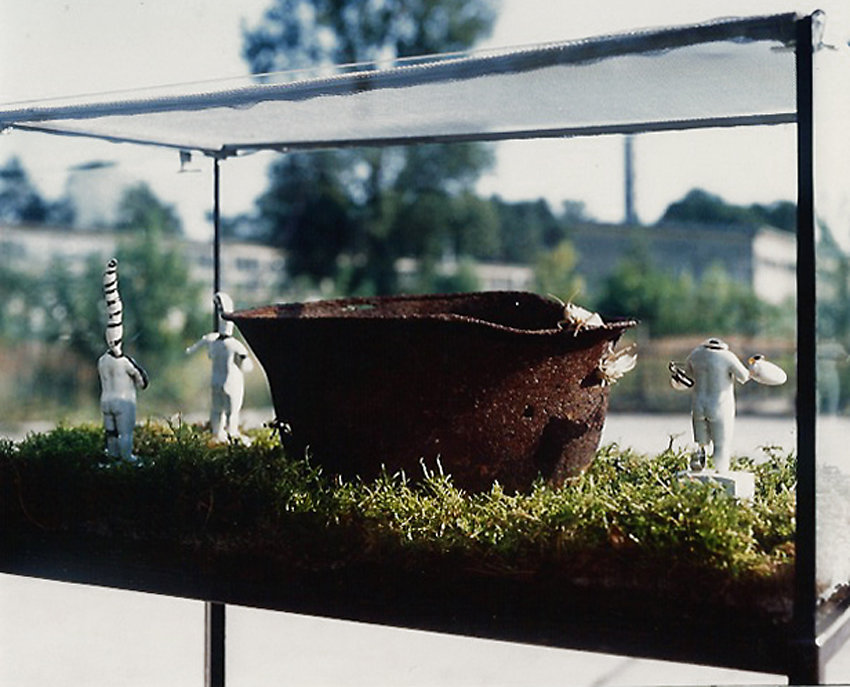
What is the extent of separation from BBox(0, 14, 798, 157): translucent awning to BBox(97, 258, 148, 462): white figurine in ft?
1.05

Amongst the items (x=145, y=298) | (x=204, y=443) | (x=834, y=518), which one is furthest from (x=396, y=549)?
(x=145, y=298)

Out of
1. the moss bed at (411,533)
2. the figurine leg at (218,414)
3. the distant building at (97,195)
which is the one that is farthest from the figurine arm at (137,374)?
the distant building at (97,195)

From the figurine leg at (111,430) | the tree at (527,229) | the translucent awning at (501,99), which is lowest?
the figurine leg at (111,430)

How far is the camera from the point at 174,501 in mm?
1849

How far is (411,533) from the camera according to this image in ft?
5.44

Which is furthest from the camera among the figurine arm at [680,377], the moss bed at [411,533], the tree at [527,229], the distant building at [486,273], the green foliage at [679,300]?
the distant building at [486,273]

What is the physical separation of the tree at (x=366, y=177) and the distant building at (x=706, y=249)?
3.99 ft

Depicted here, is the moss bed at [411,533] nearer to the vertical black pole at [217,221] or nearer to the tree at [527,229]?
the vertical black pole at [217,221]

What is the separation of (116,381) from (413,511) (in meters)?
0.68

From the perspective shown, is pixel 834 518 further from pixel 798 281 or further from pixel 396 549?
pixel 396 549

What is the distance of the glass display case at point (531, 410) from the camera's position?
4.52 ft

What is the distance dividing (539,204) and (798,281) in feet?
25.0

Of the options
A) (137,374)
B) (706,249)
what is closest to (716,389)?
(137,374)

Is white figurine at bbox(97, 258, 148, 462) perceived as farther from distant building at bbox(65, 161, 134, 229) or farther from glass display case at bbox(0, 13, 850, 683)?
distant building at bbox(65, 161, 134, 229)
